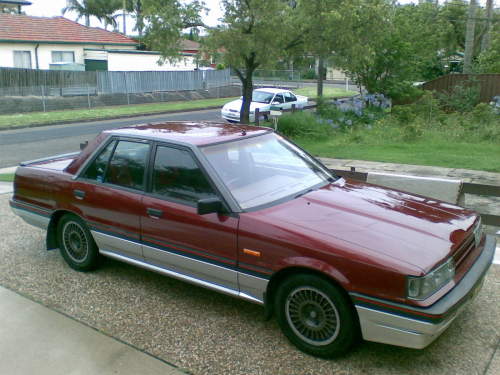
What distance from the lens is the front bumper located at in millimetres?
3387

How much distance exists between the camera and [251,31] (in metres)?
14.6

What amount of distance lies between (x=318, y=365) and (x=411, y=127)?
1174 cm

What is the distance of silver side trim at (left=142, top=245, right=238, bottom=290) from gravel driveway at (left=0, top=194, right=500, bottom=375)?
1.27 feet

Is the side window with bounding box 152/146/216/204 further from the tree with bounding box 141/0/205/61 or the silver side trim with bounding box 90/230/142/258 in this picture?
the tree with bounding box 141/0/205/61

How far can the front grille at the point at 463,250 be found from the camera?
3.83 m

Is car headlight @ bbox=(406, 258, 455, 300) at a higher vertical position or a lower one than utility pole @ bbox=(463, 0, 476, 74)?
lower

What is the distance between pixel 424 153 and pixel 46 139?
12372 millimetres

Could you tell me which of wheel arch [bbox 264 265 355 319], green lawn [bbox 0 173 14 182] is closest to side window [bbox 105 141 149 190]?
wheel arch [bbox 264 265 355 319]

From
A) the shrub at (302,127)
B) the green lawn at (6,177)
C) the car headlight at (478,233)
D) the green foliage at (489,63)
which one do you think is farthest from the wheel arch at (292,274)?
the green foliage at (489,63)

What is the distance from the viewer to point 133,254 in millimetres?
4965

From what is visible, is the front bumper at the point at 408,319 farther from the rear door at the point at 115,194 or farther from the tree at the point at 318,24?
the tree at the point at 318,24

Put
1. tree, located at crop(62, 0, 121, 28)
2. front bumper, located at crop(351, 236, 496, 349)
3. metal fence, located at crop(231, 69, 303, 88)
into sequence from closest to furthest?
front bumper, located at crop(351, 236, 496, 349), metal fence, located at crop(231, 69, 303, 88), tree, located at crop(62, 0, 121, 28)

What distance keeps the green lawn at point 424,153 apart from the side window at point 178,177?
784cm

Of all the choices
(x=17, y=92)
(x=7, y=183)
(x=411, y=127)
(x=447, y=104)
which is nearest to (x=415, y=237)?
(x=7, y=183)
